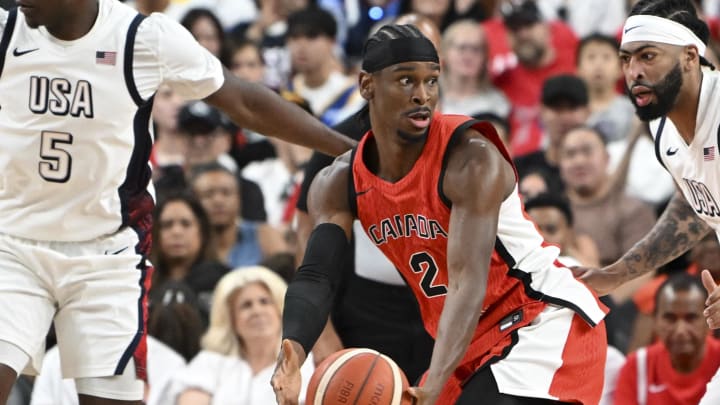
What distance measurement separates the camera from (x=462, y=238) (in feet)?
14.9

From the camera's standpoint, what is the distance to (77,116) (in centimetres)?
506

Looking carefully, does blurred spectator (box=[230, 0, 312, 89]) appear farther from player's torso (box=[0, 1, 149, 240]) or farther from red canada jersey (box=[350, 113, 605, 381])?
red canada jersey (box=[350, 113, 605, 381])

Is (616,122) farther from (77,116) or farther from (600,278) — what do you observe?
(77,116)

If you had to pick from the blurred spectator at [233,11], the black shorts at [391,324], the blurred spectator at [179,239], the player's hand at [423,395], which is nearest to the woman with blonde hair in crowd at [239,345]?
the blurred spectator at [179,239]

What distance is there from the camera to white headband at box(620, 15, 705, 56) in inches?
203

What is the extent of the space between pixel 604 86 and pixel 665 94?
5538mm

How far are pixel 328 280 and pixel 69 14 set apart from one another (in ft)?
4.67

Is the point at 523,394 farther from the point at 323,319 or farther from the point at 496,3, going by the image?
the point at 496,3

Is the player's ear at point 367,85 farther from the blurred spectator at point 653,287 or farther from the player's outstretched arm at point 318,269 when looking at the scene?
the blurred spectator at point 653,287

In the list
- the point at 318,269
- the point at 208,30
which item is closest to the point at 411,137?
the point at 318,269

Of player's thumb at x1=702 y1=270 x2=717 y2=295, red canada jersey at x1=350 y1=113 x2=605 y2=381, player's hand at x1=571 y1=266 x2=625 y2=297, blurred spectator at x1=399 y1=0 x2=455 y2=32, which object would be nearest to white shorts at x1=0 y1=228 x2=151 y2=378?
red canada jersey at x1=350 y1=113 x2=605 y2=381

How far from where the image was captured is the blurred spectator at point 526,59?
1082cm

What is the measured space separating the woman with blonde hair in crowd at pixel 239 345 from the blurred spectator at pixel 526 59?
326 centimetres

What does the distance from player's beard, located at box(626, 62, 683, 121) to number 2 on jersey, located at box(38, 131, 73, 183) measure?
224cm
